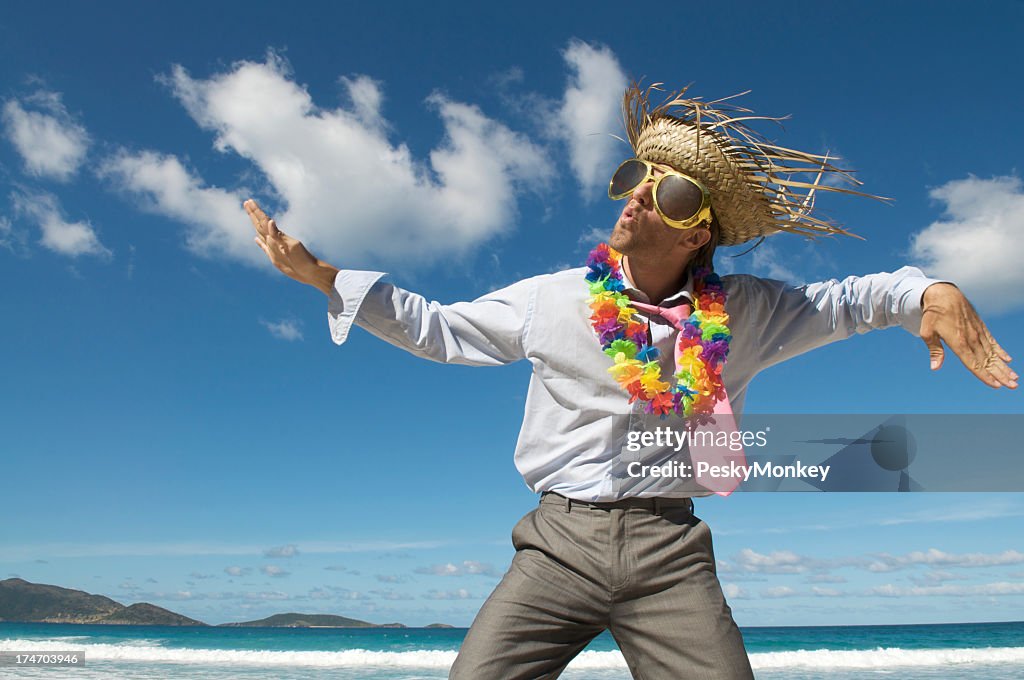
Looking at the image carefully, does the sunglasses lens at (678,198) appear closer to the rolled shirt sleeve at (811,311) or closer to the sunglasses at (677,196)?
the sunglasses at (677,196)

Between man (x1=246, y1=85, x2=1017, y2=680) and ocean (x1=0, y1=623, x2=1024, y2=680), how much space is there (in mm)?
12396

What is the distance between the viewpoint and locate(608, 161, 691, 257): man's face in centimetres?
255

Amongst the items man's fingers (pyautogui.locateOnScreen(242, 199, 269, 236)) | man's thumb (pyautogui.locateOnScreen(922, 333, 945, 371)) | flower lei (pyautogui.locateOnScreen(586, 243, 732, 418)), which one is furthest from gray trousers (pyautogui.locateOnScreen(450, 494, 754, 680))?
man's fingers (pyautogui.locateOnScreen(242, 199, 269, 236))

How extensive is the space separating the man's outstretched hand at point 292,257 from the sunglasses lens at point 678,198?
1.03m

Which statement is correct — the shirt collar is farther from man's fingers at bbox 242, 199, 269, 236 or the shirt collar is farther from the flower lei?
man's fingers at bbox 242, 199, 269, 236

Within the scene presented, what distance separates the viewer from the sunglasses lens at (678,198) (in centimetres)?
257

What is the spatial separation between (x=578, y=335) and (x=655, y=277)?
40 centimetres

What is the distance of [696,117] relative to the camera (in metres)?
2.75

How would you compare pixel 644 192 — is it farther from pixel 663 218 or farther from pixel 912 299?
pixel 912 299

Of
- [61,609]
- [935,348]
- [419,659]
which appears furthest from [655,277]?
[61,609]

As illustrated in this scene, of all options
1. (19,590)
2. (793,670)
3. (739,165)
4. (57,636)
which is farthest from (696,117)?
(19,590)

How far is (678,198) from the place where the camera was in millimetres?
2576

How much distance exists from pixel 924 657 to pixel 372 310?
21408 millimetres

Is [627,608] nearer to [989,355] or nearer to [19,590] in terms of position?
[989,355]
